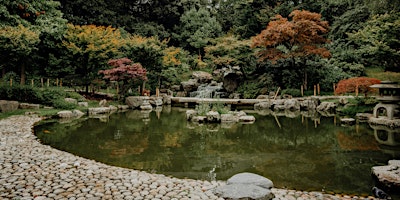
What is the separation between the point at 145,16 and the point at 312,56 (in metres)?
A: 16.5

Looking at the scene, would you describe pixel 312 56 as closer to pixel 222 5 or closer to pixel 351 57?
pixel 351 57

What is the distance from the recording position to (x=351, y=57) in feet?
60.8

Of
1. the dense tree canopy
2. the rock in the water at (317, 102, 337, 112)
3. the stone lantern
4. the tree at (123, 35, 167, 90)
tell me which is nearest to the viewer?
the stone lantern

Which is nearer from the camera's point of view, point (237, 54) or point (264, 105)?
point (264, 105)

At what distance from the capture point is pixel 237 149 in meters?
6.38

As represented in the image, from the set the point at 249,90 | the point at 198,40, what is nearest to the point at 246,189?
the point at 249,90

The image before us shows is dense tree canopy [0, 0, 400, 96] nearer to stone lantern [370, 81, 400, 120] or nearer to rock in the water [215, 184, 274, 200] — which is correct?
stone lantern [370, 81, 400, 120]

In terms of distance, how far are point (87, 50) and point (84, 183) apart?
40.7 ft

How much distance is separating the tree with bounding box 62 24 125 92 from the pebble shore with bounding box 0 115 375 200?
10.8 meters

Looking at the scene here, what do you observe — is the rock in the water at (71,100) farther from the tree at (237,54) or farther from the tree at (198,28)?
the tree at (198,28)

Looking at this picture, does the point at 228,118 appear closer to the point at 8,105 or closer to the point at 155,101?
the point at 155,101

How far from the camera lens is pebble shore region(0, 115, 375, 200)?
3.28m

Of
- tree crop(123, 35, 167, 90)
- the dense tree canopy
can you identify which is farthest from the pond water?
tree crop(123, 35, 167, 90)

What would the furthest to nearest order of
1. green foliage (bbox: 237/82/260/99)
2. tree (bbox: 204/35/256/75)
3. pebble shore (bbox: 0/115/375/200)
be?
1. tree (bbox: 204/35/256/75)
2. green foliage (bbox: 237/82/260/99)
3. pebble shore (bbox: 0/115/375/200)
